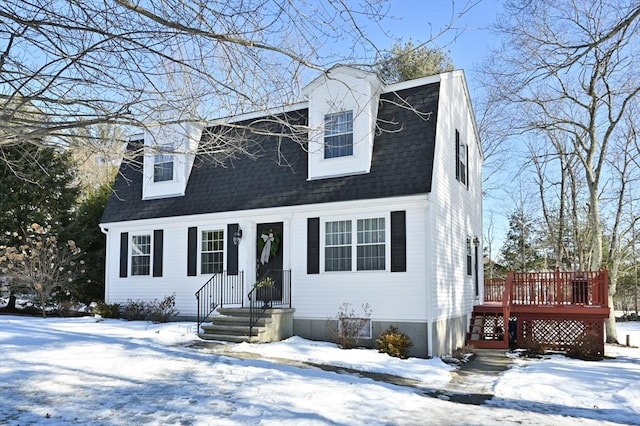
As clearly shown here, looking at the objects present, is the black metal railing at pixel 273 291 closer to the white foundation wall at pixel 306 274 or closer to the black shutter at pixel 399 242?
the white foundation wall at pixel 306 274

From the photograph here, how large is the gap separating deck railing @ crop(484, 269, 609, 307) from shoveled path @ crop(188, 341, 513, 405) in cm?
240

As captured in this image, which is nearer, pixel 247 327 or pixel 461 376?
pixel 461 376

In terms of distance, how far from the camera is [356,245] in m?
12.8

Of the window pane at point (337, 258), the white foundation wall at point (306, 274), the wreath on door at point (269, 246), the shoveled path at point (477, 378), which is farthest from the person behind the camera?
the wreath on door at point (269, 246)

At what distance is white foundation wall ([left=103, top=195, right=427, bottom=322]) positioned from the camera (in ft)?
39.6

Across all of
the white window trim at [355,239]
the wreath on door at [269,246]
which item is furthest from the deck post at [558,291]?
the wreath on door at [269,246]

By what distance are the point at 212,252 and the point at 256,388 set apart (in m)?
7.75

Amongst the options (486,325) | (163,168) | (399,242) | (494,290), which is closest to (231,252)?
(163,168)

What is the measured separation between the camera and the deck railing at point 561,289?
14.2 meters

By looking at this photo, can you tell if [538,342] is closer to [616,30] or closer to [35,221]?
[616,30]

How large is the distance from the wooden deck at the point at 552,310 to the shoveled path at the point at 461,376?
2015 mm

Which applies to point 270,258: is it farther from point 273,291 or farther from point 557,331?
point 557,331

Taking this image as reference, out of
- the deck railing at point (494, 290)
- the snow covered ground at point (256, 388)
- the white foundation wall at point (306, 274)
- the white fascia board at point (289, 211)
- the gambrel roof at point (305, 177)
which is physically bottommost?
the snow covered ground at point (256, 388)

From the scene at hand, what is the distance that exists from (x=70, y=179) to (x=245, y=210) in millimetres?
10473
